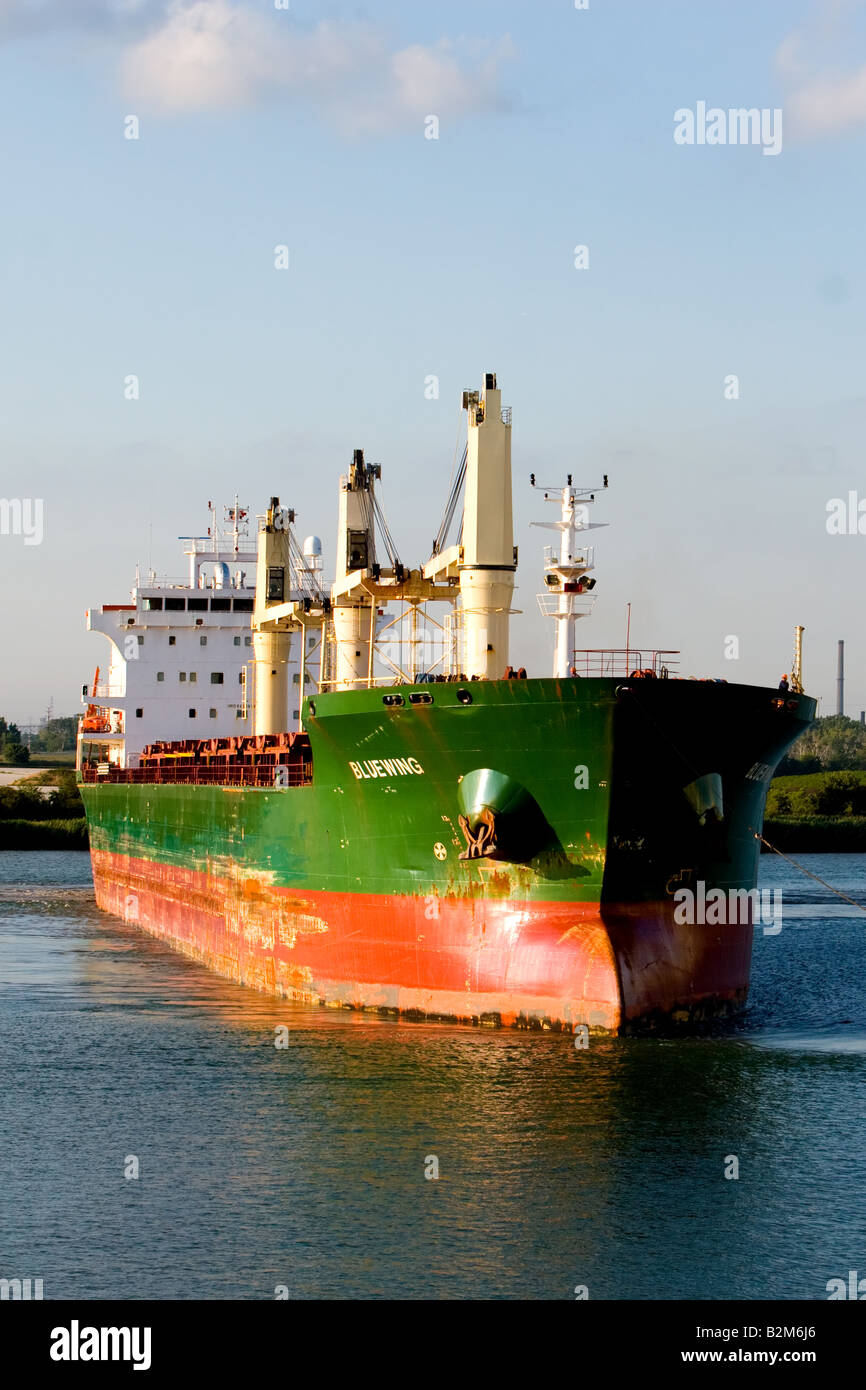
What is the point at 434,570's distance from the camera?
21453 millimetres

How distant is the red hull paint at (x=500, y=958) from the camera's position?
1641 cm

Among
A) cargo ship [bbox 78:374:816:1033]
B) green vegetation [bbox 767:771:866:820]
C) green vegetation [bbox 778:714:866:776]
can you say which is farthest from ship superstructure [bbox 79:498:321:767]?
green vegetation [bbox 778:714:866:776]

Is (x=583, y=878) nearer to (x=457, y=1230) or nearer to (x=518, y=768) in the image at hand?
(x=518, y=768)

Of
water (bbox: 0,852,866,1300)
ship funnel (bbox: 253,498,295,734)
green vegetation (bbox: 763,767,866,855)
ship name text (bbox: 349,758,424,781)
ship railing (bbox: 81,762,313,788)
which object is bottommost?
water (bbox: 0,852,866,1300)

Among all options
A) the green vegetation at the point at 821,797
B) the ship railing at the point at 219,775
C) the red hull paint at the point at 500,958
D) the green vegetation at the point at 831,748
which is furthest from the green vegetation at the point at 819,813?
the red hull paint at the point at 500,958

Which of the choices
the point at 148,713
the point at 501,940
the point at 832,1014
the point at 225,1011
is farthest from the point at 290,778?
the point at 148,713

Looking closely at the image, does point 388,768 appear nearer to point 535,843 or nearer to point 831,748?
point 535,843

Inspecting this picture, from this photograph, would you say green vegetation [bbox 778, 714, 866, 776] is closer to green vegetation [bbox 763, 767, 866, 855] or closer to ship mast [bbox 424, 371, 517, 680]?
green vegetation [bbox 763, 767, 866, 855]

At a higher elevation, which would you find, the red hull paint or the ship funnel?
the ship funnel

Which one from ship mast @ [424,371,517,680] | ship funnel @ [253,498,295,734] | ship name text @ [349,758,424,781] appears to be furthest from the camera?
ship funnel @ [253,498,295,734]

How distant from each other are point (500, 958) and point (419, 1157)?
3824mm

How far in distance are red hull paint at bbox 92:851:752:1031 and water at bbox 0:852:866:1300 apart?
1.32 ft

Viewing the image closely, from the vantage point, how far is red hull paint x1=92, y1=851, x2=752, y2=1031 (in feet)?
53.8

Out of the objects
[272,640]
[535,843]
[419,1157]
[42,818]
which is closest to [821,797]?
[42,818]
